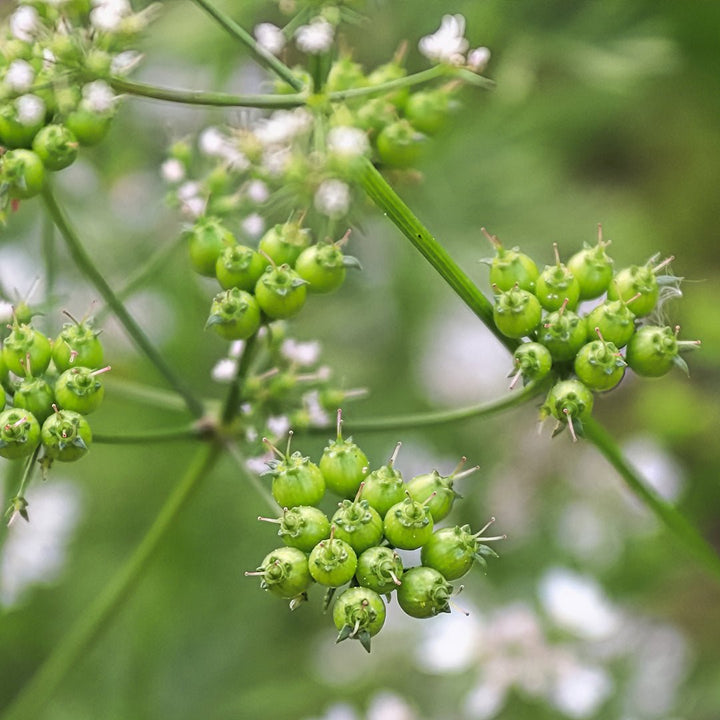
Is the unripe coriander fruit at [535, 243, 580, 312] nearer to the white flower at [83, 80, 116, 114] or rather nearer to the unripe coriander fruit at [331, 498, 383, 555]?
the unripe coriander fruit at [331, 498, 383, 555]

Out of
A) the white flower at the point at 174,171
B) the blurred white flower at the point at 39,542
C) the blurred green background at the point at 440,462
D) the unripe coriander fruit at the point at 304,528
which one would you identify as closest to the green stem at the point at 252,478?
the unripe coriander fruit at the point at 304,528

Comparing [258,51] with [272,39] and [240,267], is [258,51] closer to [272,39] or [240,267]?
[272,39]

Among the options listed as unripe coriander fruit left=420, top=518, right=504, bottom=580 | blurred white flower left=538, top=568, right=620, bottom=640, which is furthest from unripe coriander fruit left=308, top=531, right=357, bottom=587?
blurred white flower left=538, top=568, right=620, bottom=640

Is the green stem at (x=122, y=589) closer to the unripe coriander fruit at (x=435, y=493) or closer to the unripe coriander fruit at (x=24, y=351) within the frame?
the unripe coriander fruit at (x=24, y=351)

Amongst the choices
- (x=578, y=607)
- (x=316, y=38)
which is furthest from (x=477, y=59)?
(x=578, y=607)

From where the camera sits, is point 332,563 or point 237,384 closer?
point 332,563

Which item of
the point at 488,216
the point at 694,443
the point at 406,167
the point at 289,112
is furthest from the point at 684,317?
the point at 289,112
